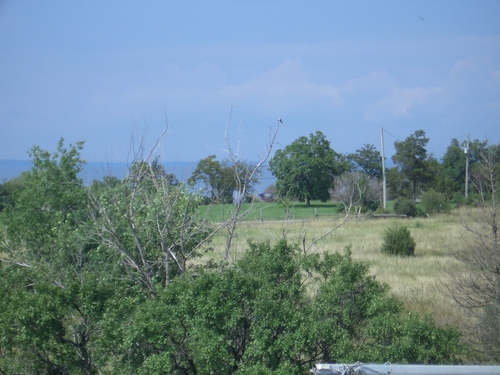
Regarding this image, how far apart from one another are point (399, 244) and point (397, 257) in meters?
1.42

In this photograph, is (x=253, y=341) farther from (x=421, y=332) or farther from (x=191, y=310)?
(x=421, y=332)

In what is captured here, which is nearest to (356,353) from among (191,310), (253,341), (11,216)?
(253,341)

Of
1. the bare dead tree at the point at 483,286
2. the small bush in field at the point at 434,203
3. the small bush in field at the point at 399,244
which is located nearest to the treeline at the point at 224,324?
the bare dead tree at the point at 483,286

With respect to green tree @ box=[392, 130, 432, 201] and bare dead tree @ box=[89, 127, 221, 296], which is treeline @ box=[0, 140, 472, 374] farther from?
green tree @ box=[392, 130, 432, 201]

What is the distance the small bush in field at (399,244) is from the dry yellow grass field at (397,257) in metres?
0.43

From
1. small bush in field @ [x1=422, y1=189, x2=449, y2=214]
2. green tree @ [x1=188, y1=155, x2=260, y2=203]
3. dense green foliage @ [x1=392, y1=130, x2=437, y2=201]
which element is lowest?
small bush in field @ [x1=422, y1=189, x2=449, y2=214]

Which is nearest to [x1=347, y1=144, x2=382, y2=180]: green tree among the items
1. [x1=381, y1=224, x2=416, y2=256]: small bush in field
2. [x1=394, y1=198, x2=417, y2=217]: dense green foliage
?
[x1=394, y1=198, x2=417, y2=217]: dense green foliage

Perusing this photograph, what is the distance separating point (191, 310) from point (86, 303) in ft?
4.27

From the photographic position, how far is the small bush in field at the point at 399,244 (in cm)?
2511

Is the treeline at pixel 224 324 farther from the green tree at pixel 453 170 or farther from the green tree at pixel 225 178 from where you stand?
the green tree at pixel 453 170

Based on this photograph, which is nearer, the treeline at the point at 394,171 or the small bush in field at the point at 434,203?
the small bush in field at the point at 434,203

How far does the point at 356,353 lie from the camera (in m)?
6.27

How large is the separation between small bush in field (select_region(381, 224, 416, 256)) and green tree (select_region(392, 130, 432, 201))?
3333 cm

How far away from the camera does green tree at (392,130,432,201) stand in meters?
58.0
